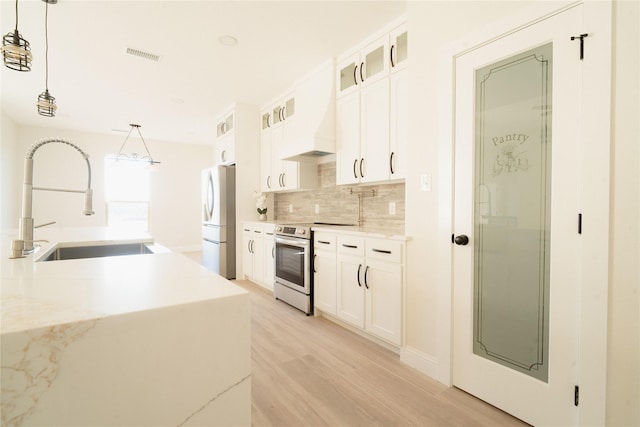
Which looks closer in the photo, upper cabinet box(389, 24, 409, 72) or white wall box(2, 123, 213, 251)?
upper cabinet box(389, 24, 409, 72)

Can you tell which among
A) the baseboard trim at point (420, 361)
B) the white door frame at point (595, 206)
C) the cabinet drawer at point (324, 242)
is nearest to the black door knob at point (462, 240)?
the white door frame at point (595, 206)

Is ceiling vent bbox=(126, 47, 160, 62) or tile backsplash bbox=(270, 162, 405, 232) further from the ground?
ceiling vent bbox=(126, 47, 160, 62)

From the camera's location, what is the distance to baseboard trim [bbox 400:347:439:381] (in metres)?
2.06

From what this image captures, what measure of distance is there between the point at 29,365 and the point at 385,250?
2143 millimetres

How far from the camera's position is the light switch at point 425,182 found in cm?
212

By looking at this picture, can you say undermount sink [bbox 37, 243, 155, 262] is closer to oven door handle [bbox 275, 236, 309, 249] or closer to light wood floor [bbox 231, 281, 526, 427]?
light wood floor [bbox 231, 281, 526, 427]

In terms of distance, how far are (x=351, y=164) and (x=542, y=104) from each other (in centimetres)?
174

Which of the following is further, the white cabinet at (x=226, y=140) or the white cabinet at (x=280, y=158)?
the white cabinet at (x=226, y=140)

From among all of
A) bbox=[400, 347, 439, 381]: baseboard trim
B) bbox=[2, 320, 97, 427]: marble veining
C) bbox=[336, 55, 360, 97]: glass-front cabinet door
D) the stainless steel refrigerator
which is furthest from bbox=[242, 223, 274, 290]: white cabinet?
bbox=[2, 320, 97, 427]: marble veining

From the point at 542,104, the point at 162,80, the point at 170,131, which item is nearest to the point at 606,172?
the point at 542,104

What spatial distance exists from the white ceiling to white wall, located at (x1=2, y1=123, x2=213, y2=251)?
144 cm

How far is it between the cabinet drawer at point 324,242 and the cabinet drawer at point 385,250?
478mm

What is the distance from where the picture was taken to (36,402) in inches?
21.0

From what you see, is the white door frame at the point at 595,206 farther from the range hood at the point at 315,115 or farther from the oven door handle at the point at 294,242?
the oven door handle at the point at 294,242
